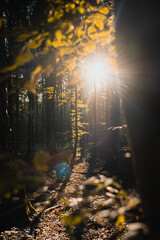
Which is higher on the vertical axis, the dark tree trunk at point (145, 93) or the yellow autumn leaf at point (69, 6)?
the yellow autumn leaf at point (69, 6)

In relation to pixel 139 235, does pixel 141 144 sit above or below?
above

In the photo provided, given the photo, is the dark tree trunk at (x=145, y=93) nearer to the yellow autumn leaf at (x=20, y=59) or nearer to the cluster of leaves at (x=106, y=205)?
the cluster of leaves at (x=106, y=205)

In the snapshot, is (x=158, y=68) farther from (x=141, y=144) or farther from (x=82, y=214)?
(x=82, y=214)

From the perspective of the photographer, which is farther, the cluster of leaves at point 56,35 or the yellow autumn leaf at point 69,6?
the yellow autumn leaf at point 69,6

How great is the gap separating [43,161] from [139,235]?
0.64 meters

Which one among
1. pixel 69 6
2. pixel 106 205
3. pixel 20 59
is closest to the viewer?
pixel 20 59

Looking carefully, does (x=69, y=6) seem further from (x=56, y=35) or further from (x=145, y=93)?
(x=145, y=93)

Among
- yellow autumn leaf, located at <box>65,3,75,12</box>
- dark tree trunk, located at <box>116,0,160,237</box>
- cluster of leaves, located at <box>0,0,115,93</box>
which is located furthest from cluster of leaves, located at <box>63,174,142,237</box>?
yellow autumn leaf, located at <box>65,3,75,12</box>

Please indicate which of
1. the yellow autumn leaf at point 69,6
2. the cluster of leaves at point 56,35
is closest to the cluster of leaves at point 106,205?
the cluster of leaves at point 56,35

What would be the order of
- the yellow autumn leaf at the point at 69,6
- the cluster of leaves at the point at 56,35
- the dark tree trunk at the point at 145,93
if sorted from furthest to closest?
the yellow autumn leaf at the point at 69,6
the cluster of leaves at the point at 56,35
the dark tree trunk at the point at 145,93

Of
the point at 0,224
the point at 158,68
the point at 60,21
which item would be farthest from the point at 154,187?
the point at 0,224

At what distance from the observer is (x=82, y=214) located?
32.9 inches

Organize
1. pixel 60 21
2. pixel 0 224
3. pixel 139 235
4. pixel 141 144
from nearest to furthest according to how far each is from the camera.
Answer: pixel 139 235, pixel 141 144, pixel 60 21, pixel 0 224

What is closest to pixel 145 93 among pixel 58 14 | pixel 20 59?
pixel 20 59
